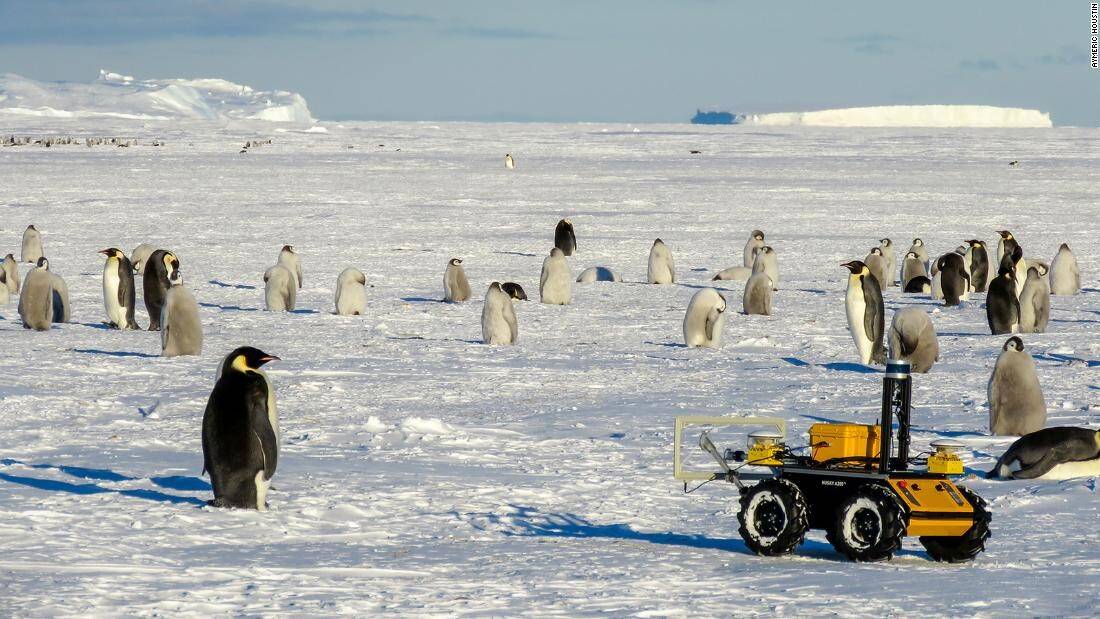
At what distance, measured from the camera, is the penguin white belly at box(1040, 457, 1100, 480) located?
24.2 feet

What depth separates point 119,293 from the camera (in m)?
14.0

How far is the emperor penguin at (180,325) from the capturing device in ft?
38.3

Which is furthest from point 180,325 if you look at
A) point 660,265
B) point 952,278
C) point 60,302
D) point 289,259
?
point 952,278

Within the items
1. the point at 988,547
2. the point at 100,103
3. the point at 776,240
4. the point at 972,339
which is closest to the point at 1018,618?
the point at 988,547

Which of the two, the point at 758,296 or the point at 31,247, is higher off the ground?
the point at 31,247

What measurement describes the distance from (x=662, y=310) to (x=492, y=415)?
6.63 m

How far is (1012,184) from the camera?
124 feet

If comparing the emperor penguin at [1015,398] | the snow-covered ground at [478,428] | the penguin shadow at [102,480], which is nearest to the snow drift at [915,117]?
the snow-covered ground at [478,428]

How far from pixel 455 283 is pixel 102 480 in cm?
922

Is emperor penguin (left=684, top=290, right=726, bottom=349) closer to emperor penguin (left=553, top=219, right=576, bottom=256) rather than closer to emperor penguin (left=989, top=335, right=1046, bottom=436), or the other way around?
emperor penguin (left=989, top=335, right=1046, bottom=436)

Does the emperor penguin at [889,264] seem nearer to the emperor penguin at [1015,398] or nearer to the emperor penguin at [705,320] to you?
the emperor penguin at [705,320]

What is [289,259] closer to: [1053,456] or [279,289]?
[279,289]

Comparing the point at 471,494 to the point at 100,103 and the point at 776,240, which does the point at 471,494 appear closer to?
the point at 776,240

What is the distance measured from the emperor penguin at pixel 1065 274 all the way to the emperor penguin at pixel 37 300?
1064 cm
